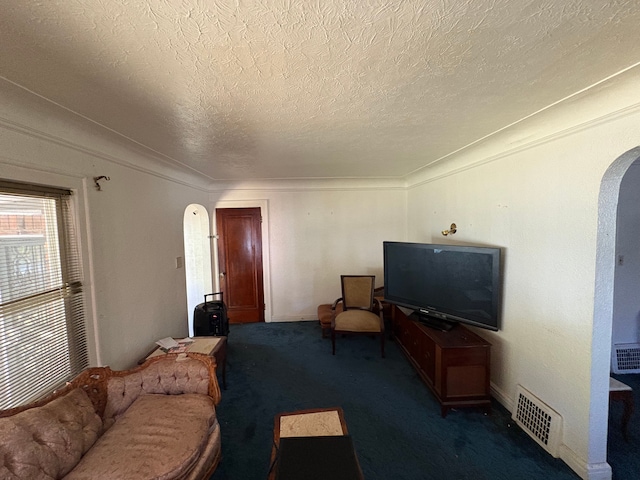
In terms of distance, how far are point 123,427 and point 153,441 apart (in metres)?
0.26

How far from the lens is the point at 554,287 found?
6.22ft

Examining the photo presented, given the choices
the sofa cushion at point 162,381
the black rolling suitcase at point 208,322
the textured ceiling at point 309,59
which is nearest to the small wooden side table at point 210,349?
the black rolling suitcase at point 208,322

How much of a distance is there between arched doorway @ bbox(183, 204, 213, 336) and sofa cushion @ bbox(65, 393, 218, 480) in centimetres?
269

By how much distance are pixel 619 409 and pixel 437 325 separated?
153 cm

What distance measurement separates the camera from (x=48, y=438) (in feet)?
4.20

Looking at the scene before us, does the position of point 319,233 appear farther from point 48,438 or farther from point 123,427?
point 48,438

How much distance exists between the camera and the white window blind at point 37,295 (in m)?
1.45

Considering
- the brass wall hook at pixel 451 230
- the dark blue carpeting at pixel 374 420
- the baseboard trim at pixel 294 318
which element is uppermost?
the brass wall hook at pixel 451 230

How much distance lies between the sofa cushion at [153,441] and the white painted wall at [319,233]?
2811mm

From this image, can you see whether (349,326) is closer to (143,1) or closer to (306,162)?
(306,162)

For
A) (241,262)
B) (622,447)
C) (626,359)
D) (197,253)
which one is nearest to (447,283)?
(622,447)

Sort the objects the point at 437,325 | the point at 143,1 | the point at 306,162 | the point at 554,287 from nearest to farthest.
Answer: the point at 143,1, the point at 554,287, the point at 437,325, the point at 306,162

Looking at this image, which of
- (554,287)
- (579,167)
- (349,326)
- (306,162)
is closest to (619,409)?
(554,287)

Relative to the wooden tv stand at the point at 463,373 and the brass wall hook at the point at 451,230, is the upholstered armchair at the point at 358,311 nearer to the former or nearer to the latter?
the wooden tv stand at the point at 463,373
